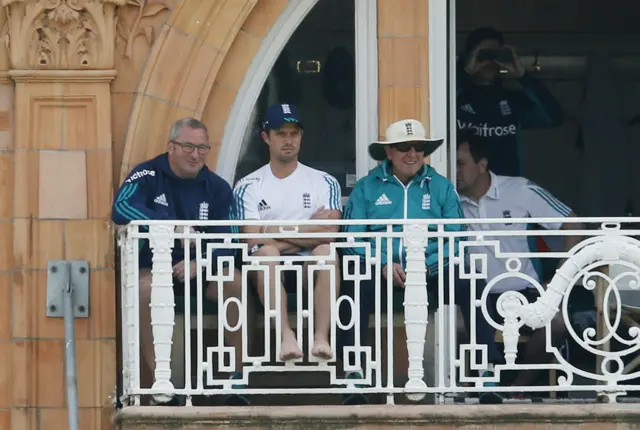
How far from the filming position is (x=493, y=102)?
13891mm

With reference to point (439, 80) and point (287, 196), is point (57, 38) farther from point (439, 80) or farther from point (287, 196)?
point (439, 80)

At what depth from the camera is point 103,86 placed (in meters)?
12.4

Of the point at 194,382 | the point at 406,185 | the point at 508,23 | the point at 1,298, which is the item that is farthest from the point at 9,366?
the point at 508,23

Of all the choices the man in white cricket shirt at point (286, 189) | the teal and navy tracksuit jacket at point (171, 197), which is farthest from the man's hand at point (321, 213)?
the teal and navy tracksuit jacket at point (171, 197)

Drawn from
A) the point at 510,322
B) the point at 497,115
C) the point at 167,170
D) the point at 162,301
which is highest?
the point at 497,115

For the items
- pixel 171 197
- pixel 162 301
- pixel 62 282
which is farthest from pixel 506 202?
pixel 62 282

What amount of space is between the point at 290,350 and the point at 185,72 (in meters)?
2.19

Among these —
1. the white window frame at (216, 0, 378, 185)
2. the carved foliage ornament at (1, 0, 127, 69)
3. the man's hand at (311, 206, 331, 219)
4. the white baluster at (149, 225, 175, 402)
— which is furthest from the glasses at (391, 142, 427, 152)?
the carved foliage ornament at (1, 0, 127, 69)

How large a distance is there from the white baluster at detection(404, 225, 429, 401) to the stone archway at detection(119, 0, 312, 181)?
1.89 meters

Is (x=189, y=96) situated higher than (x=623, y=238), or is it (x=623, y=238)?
(x=189, y=96)

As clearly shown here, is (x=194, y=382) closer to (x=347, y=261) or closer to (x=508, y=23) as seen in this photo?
(x=347, y=261)

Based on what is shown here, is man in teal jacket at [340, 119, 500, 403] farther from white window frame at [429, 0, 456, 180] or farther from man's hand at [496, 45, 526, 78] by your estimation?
man's hand at [496, 45, 526, 78]

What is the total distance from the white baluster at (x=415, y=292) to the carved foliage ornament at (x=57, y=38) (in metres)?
2.41

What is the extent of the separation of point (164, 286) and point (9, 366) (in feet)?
5.00
